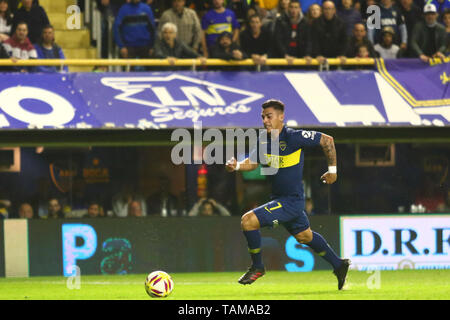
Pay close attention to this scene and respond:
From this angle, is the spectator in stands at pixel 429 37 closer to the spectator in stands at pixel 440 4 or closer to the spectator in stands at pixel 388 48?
the spectator in stands at pixel 388 48

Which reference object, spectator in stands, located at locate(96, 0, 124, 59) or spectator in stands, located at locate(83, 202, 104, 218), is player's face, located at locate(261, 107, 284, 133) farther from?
spectator in stands, located at locate(96, 0, 124, 59)

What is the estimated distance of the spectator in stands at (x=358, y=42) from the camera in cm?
1479

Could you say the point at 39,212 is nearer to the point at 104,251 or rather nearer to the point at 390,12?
the point at 104,251

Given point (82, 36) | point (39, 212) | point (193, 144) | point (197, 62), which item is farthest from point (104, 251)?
point (82, 36)

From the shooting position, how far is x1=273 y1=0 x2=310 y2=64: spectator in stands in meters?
14.7

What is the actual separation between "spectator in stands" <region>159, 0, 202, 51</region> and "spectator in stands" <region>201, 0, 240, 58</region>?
27cm

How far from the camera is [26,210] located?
14.3 metres

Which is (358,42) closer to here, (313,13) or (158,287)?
(313,13)

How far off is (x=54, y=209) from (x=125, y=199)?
1.15 meters
